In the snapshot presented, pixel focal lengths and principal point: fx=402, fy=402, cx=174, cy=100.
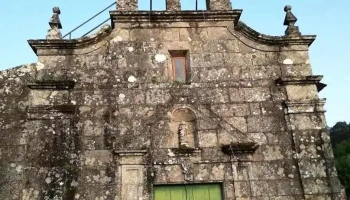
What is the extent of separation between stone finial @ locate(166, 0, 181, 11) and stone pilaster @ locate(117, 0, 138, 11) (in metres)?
0.76

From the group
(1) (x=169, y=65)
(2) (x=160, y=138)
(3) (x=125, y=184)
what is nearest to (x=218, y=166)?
(2) (x=160, y=138)

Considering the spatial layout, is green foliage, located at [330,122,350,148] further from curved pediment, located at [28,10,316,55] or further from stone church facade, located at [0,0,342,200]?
stone church facade, located at [0,0,342,200]

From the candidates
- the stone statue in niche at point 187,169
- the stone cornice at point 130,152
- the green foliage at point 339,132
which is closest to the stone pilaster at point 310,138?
the stone statue in niche at point 187,169

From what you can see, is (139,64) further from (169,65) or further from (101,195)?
(101,195)

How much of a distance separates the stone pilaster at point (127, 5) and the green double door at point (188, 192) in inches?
166

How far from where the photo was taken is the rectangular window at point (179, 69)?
29.5 feet

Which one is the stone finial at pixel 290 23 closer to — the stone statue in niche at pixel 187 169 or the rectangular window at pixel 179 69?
the rectangular window at pixel 179 69

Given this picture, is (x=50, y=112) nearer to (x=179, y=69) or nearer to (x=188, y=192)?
(x=179, y=69)

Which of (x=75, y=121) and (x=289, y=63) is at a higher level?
(x=289, y=63)

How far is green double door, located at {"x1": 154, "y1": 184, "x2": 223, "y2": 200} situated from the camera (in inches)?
309

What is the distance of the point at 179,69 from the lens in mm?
9125

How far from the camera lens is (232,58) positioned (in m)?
9.16

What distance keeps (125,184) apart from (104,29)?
3.60 m

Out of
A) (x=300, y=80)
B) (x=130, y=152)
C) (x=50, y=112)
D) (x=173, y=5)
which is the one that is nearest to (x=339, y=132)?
(x=300, y=80)
